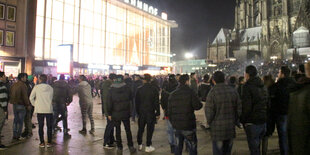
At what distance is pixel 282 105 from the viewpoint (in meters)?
5.33

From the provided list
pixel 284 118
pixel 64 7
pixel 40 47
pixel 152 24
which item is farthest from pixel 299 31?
pixel 284 118

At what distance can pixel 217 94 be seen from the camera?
14.1 ft

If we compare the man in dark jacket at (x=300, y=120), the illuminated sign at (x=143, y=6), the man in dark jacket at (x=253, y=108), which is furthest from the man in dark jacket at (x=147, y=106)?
the illuminated sign at (x=143, y=6)

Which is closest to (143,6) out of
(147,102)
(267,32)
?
(267,32)

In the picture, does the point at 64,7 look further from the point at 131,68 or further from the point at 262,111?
the point at 262,111

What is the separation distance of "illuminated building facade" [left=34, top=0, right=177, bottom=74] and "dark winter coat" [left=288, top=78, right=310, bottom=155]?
106 feet

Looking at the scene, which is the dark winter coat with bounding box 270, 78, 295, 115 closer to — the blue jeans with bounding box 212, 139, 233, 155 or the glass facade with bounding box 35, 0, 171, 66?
the blue jeans with bounding box 212, 139, 233, 155

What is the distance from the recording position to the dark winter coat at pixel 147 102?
639cm

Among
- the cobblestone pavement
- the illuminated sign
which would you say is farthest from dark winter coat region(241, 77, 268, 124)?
the illuminated sign

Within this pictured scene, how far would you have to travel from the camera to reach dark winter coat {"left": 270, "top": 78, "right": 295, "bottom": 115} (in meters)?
5.30

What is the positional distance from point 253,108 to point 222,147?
40.4 inches

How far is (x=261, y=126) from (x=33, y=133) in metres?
7.68

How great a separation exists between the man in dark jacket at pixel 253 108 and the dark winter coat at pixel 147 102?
2483 mm

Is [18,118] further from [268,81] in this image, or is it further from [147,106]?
[268,81]
